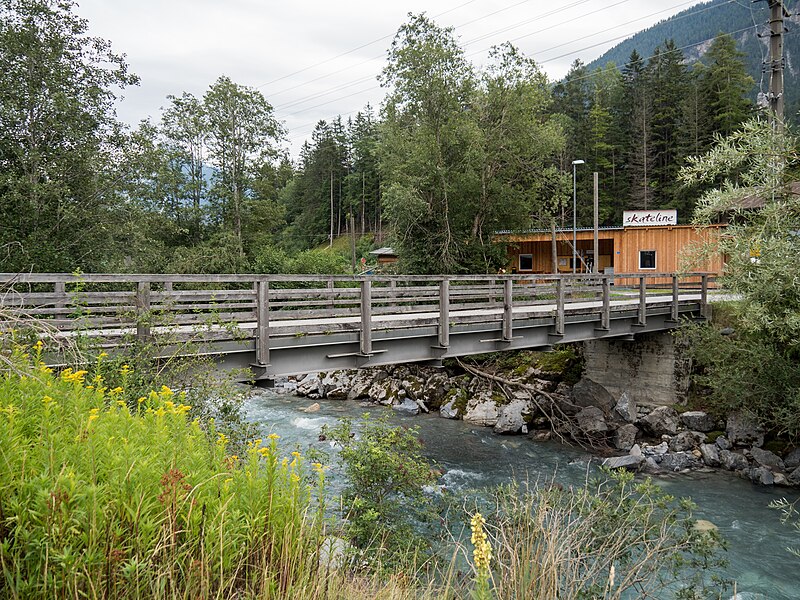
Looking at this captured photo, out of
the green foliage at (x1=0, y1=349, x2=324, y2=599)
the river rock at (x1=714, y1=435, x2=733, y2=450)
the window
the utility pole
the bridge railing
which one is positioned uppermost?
the utility pole

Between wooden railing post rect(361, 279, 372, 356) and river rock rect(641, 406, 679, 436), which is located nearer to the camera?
wooden railing post rect(361, 279, 372, 356)

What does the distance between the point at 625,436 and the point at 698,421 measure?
211cm

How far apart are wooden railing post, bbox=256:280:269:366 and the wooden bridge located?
2 centimetres

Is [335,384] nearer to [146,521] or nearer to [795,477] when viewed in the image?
[795,477]

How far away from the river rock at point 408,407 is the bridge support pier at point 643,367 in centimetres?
589

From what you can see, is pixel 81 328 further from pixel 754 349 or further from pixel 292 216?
pixel 292 216

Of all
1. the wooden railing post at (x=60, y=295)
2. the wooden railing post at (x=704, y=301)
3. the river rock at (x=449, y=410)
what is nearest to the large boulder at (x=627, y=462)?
the river rock at (x=449, y=410)

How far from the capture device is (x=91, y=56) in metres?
18.5

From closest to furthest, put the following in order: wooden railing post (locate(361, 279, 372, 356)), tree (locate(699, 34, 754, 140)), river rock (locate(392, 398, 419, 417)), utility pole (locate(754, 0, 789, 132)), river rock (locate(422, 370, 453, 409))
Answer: wooden railing post (locate(361, 279, 372, 356)) → utility pole (locate(754, 0, 789, 132)) → river rock (locate(392, 398, 419, 417)) → river rock (locate(422, 370, 453, 409)) → tree (locate(699, 34, 754, 140))

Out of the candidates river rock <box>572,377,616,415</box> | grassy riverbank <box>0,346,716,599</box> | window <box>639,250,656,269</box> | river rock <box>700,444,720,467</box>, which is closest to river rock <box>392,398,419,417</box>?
river rock <box>572,377,616,415</box>

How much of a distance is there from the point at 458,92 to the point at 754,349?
18.5m

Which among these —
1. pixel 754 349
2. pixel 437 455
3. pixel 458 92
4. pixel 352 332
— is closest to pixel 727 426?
pixel 754 349

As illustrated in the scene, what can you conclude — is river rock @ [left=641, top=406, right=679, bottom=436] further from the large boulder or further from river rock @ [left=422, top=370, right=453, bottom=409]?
river rock @ [left=422, top=370, right=453, bottom=409]

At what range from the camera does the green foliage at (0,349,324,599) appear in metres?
2.38
